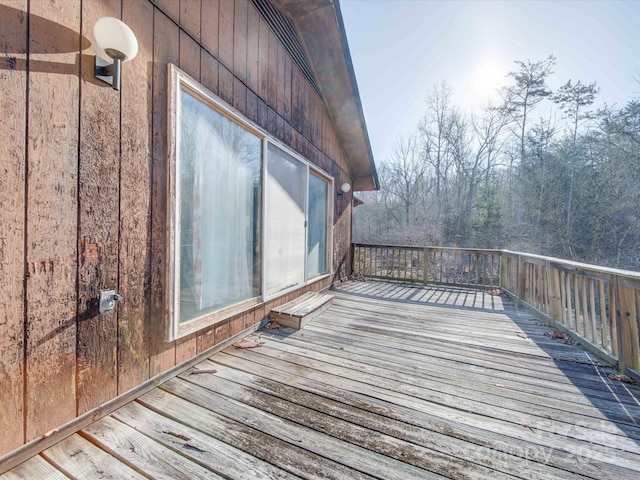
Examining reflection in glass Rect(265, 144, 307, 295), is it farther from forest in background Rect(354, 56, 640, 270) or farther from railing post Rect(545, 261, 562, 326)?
forest in background Rect(354, 56, 640, 270)

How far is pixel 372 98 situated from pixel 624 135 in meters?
9.23

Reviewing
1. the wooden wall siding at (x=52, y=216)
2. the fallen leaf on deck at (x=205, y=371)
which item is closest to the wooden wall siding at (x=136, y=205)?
the wooden wall siding at (x=52, y=216)

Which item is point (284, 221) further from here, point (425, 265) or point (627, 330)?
point (425, 265)

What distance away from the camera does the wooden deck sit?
4.30ft

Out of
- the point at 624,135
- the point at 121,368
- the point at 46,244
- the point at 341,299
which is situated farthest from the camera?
the point at 624,135

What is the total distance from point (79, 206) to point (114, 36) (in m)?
0.96

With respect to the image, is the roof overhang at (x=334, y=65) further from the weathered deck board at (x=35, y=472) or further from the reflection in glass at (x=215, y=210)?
the weathered deck board at (x=35, y=472)

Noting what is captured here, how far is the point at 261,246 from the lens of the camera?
122 inches

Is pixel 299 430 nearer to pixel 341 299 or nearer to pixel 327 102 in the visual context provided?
pixel 341 299

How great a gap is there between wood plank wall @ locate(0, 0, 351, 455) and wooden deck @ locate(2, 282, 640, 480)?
1.07 feet

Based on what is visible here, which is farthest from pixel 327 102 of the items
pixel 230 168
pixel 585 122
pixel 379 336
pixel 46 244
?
pixel 585 122

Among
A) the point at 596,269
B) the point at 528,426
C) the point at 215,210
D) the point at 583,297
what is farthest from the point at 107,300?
the point at 583,297

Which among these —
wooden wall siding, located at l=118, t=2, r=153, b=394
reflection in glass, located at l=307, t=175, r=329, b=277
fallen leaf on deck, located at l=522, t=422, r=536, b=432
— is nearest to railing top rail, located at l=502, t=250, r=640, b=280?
fallen leaf on deck, located at l=522, t=422, r=536, b=432

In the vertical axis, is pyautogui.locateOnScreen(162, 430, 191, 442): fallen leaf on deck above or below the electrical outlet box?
below
